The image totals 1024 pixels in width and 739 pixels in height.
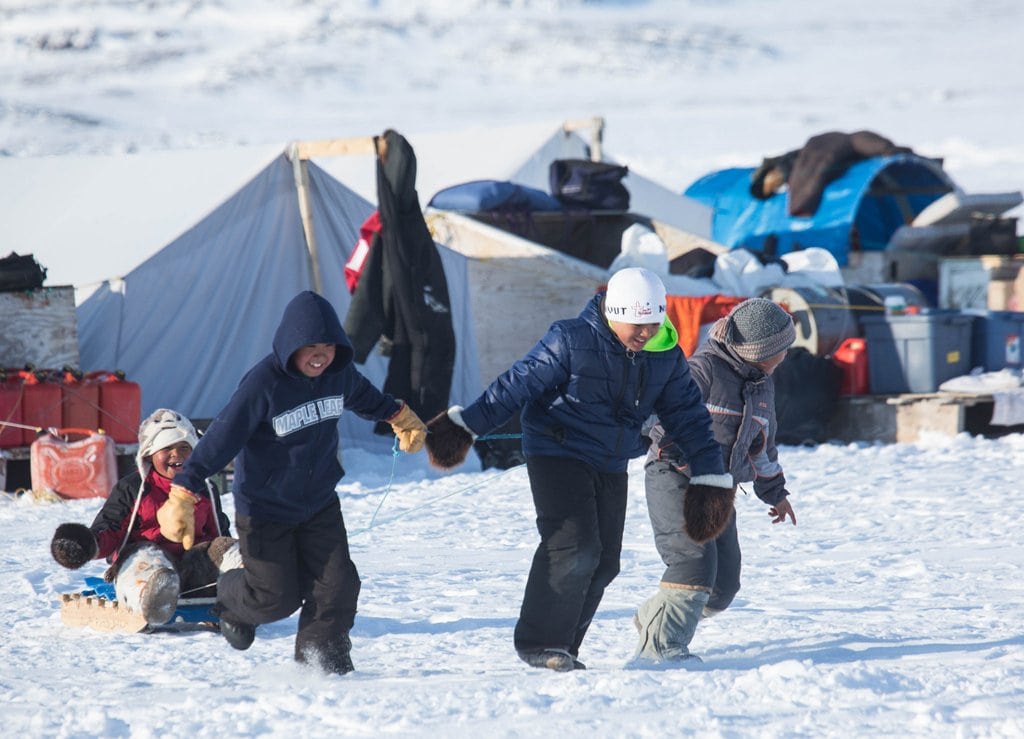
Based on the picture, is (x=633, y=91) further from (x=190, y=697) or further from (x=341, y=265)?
(x=190, y=697)

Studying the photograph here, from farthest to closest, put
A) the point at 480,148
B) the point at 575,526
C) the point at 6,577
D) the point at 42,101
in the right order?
the point at 42,101 < the point at 480,148 < the point at 6,577 < the point at 575,526

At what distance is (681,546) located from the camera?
457 cm

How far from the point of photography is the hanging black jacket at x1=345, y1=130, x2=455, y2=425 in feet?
28.9

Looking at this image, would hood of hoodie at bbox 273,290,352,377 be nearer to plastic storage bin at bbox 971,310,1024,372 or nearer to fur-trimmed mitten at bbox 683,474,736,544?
fur-trimmed mitten at bbox 683,474,736,544

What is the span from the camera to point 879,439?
10.3m

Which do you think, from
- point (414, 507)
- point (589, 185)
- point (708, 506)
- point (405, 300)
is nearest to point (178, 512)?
point (708, 506)

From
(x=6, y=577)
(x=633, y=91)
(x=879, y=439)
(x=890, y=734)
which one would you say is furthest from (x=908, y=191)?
(x=633, y=91)

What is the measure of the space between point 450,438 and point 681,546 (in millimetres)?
816

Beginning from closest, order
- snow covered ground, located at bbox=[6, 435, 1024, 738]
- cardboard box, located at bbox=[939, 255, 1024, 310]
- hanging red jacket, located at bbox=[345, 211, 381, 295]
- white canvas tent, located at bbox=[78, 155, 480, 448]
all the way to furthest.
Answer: snow covered ground, located at bbox=[6, 435, 1024, 738], hanging red jacket, located at bbox=[345, 211, 381, 295], white canvas tent, located at bbox=[78, 155, 480, 448], cardboard box, located at bbox=[939, 255, 1024, 310]

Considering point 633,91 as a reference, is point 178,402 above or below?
below

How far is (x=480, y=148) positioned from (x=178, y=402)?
7839mm

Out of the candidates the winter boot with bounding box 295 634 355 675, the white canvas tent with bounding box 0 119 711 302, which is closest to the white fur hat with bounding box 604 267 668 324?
the winter boot with bounding box 295 634 355 675

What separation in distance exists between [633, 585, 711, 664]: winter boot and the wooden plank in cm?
544

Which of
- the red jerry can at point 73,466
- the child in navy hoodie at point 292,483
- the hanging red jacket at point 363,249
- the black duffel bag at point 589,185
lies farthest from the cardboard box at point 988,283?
the child in navy hoodie at point 292,483
